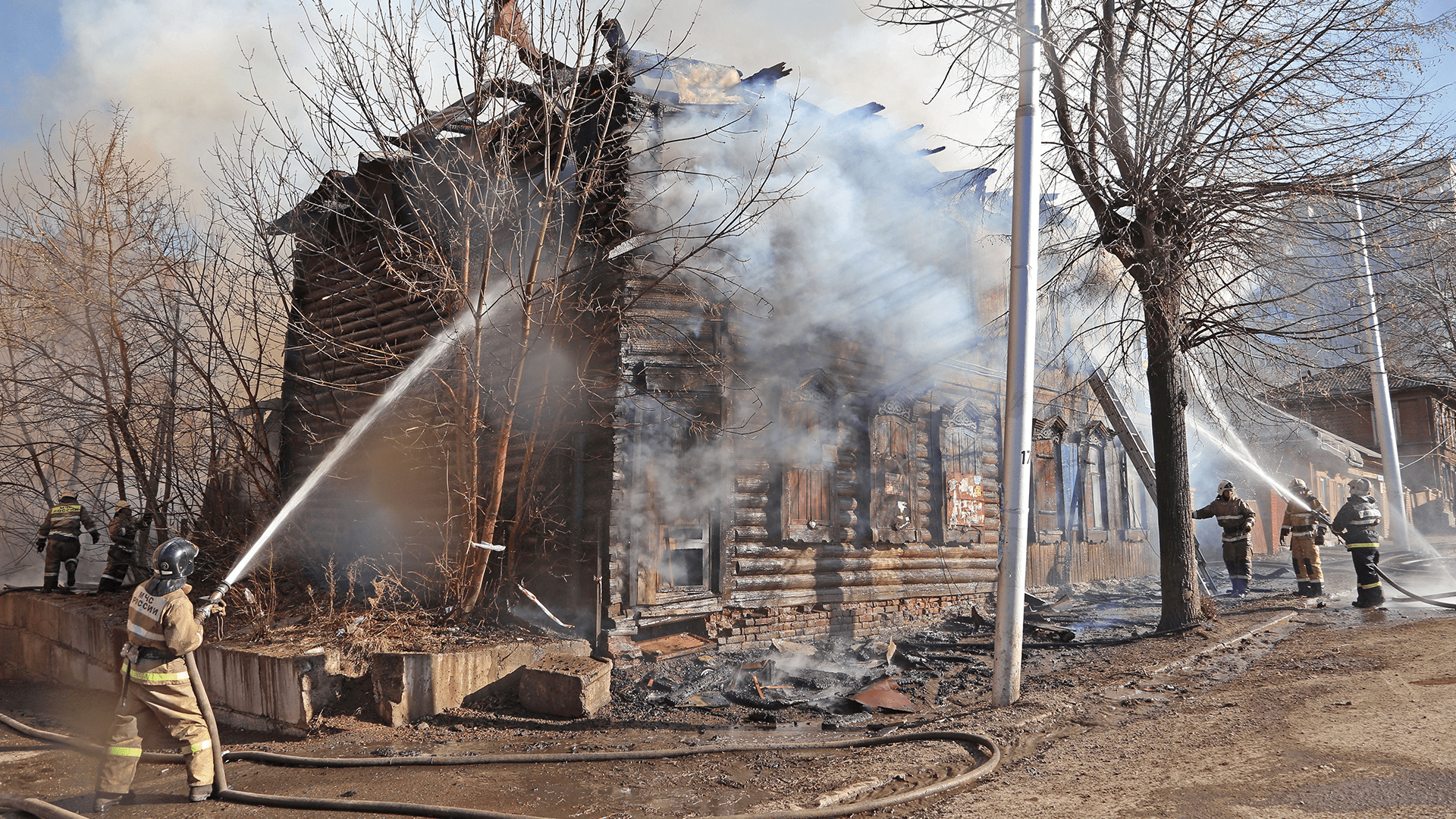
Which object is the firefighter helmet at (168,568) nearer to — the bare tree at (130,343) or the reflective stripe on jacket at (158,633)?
the reflective stripe on jacket at (158,633)

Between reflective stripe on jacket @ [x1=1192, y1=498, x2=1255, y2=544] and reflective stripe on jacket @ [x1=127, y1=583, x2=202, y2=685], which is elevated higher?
reflective stripe on jacket @ [x1=1192, y1=498, x2=1255, y2=544]

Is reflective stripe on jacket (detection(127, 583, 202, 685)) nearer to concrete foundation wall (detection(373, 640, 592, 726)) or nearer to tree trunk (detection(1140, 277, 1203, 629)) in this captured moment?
concrete foundation wall (detection(373, 640, 592, 726))

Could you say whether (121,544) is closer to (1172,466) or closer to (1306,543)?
(1172,466)

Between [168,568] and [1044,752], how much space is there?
5.95 m

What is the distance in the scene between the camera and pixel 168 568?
5.09 metres

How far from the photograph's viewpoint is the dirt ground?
3.98 m

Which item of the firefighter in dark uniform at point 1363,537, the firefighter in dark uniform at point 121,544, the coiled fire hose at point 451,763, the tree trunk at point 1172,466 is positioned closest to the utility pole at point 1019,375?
the coiled fire hose at point 451,763

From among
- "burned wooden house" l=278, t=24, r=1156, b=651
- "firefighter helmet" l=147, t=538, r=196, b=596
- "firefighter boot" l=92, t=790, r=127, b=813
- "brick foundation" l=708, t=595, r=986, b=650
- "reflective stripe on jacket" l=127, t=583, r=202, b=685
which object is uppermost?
"burned wooden house" l=278, t=24, r=1156, b=651

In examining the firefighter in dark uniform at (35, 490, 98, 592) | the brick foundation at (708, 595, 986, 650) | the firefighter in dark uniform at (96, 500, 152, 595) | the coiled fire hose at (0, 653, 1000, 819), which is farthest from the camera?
the firefighter in dark uniform at (35, 490, 98, 592)

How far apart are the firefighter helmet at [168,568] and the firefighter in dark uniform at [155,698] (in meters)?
0.03

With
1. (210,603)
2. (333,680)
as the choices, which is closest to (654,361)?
(333,680)

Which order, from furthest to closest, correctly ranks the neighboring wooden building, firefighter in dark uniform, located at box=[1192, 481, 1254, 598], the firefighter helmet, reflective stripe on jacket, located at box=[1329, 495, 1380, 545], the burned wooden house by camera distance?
the neighboring wooden building < firefighter in dark uniform, located at box=[1192, 481, 1254, 598] < reflective stripe on jacket, located at box=[1329, 495, 1380, 545] < the burned wooden house < the firefighter helmet

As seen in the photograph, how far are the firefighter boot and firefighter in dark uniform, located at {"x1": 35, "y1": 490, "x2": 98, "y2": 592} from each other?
8.41 meters

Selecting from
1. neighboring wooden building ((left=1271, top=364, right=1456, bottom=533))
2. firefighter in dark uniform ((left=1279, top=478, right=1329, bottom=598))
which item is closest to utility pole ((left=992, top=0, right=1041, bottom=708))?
firefighter in dark uniform ((left=1279, top=478, right=1329, bottom=598))
